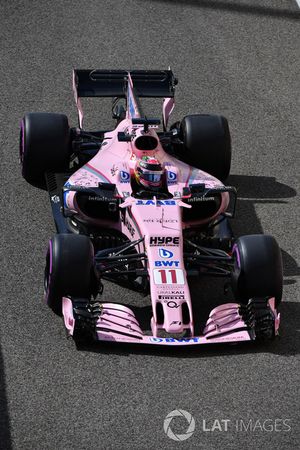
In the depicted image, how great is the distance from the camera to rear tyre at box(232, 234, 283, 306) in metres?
13.1

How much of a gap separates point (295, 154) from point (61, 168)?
12.0 ft

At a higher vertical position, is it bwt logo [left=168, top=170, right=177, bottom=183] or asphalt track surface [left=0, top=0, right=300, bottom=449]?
bwt logo [left=168, top=170, right=177, bottom=183]

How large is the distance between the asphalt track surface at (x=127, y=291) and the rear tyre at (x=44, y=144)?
0.40m

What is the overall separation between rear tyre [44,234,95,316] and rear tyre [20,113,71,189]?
292 cm

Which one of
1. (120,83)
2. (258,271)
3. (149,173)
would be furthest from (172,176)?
(120,83)

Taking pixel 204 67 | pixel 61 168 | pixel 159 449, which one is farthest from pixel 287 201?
pixel 159 449

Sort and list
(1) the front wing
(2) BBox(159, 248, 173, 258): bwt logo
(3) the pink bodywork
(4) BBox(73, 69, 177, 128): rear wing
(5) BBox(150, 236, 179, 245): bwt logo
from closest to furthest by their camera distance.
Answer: (1) the front wing, (3) the pink bodywork, (2) BBox(159, 248, 173, 258): bwt logo, (5) BBox(150, 236, 179, 245): bwt logo, (4) BBox(73, 69, 177, 128): rear wing

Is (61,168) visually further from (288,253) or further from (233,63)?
(233,63)

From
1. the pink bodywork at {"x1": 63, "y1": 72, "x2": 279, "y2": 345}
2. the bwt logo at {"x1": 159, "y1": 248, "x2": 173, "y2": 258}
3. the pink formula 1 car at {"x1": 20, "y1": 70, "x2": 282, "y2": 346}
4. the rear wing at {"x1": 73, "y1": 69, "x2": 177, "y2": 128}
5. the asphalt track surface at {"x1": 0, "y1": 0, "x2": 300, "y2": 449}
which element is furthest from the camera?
the rear wing at {"x1": 73, "y1": 69, "x2": 177, "y2": 128}

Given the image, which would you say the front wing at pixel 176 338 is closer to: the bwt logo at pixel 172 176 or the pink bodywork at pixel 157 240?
the pink bodywork at pixel 157 240

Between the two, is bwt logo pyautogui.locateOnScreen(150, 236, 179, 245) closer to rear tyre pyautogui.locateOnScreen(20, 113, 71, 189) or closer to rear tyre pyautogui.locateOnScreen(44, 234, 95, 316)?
rear tyre pyautogui.locateOnScreen(44, 234, 95, 316)

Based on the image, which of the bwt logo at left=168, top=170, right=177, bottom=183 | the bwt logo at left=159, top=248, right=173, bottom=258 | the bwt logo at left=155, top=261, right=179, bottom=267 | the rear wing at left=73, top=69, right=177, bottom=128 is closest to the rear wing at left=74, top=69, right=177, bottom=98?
the rear wing at left=73, top=69, right=177, bottom=128

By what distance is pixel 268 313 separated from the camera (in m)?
12.7

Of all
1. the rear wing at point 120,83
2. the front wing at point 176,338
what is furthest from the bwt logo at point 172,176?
the rear wing at point 120,83
